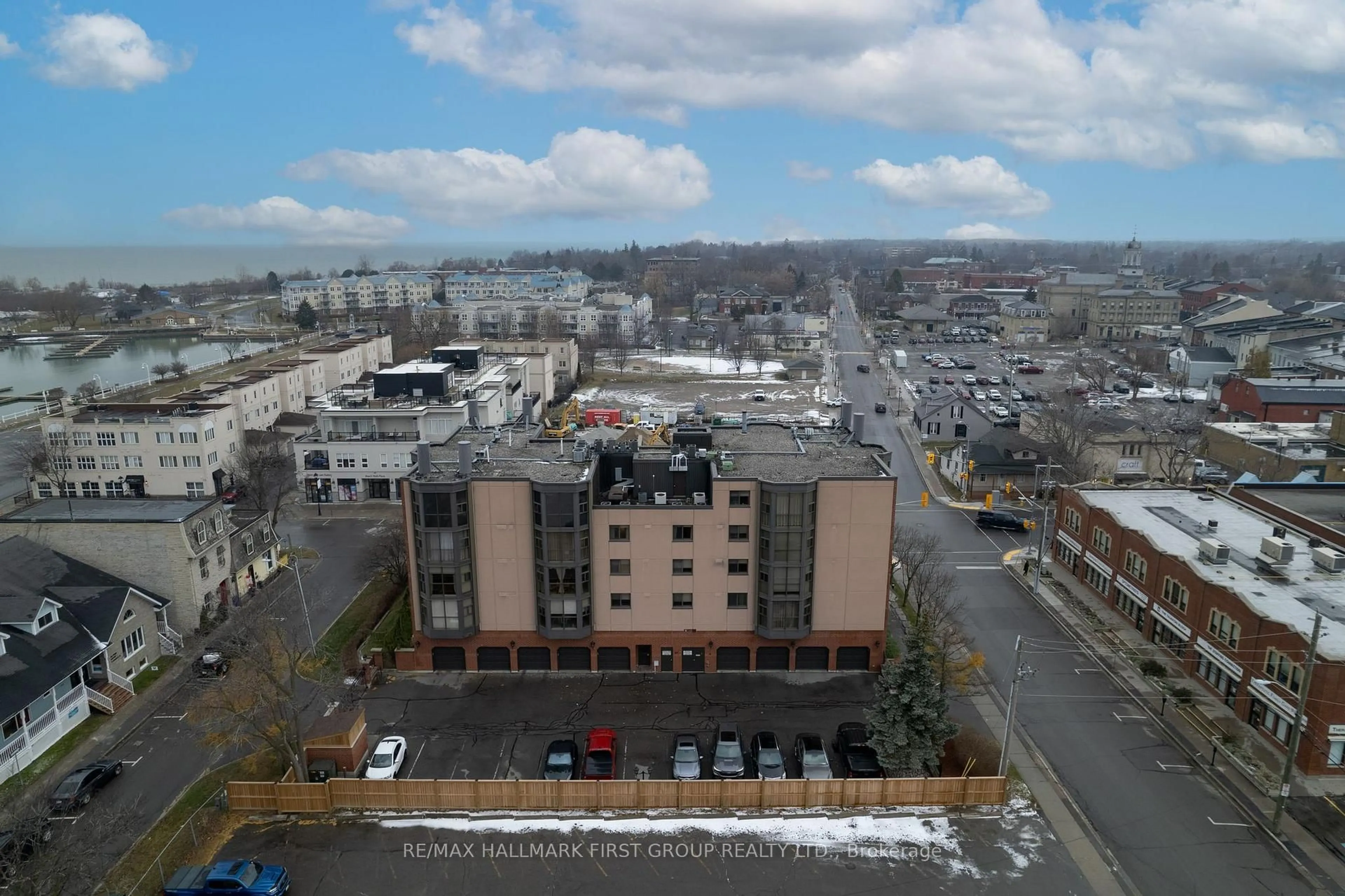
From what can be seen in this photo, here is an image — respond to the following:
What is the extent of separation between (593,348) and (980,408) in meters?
63.2

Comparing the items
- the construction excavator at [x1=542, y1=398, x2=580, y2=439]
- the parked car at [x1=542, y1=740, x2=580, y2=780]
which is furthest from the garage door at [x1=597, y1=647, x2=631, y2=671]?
the construction excavator at [x1=542, y1=398, x2=580, y2=439]

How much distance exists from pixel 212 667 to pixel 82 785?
26.8ft

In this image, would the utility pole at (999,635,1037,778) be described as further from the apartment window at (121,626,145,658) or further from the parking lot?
the apartment window at (121,626,145,658)

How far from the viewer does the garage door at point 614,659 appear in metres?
33.9

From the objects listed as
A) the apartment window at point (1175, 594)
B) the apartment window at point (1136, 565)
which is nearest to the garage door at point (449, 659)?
the apartment window at point (1175, 594)

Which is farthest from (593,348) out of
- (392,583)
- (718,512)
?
(718,512)

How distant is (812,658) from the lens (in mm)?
34094

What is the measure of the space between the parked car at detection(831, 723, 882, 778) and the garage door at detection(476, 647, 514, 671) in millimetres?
14152

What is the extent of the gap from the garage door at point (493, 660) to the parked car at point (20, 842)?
49.2ft

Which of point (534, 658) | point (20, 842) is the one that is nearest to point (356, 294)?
point (534, 658)

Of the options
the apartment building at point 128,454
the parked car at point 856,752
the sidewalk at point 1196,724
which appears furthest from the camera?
the apartment building at point 128,454

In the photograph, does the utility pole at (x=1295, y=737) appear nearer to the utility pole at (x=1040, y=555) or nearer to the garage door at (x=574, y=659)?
the utility pole at (x=1040, y=555)

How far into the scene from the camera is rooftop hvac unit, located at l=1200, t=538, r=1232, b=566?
33.4 m

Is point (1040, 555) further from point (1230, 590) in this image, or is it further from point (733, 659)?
point (733, 659)
